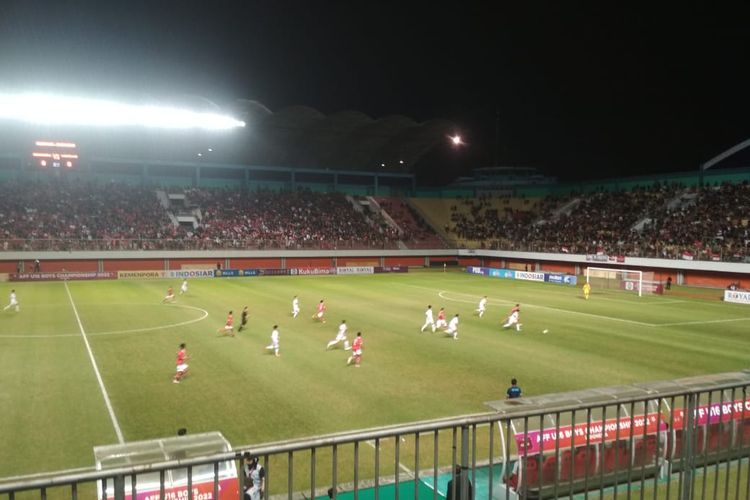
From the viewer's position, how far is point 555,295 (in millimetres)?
43094

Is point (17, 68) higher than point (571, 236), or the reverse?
point (17, 68)

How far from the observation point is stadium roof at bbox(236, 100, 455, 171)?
194 ft

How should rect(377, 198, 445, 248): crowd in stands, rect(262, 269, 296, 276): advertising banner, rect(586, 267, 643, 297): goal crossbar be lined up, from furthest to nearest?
1. rect(377, 198, 445, 248): crowd in stands
2. rect(262, 269, 296, 276): advertising banner
3. rect(586, 267, 643, 297): goal crossbar

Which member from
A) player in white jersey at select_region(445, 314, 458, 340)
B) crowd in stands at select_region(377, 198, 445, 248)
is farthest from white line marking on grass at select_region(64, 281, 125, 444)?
crowd in stands at select_region(377, 198, 445, 248)

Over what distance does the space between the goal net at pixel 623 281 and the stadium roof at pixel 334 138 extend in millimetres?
24127

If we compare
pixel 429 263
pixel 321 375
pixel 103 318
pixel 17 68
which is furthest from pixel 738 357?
pixel 17 68

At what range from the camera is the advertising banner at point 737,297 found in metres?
39.2

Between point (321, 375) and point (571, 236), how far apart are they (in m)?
48.8

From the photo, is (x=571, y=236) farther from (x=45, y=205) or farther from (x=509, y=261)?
(x=45, y=205)

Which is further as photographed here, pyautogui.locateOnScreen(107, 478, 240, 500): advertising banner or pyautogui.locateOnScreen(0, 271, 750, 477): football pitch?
pyautogui.locateOnScreen(0, 271, 750, 477): football pitch

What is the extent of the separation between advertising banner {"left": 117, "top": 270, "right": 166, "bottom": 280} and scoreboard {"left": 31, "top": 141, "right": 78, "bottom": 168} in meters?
11.9

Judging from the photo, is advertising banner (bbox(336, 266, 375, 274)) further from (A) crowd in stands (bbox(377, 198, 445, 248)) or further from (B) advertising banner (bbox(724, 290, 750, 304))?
(B) advertising banner (bbox(724, 290, 750, 304))

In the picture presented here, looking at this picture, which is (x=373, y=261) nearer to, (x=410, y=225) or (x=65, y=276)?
(x=410, y=225)

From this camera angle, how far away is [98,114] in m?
54.9
